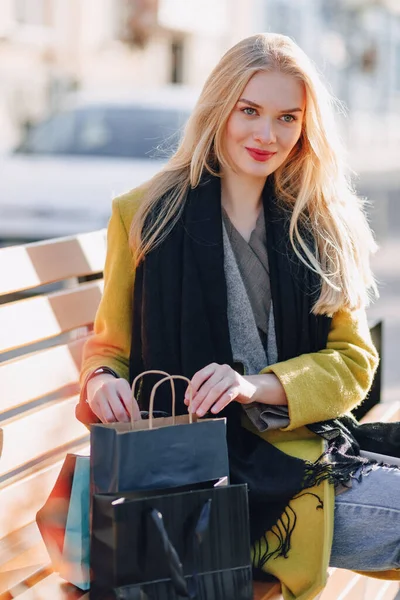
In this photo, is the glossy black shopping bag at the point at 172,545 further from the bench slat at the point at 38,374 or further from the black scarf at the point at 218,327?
the bench slat at the point at 38,374

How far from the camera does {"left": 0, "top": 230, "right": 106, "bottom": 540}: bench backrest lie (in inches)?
111

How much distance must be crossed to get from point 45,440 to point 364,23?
39102mm

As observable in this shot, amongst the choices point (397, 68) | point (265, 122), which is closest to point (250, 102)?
point (265, 122)

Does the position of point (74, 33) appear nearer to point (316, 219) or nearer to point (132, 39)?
point (132, 39)

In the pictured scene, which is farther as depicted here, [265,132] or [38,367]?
[38,367]

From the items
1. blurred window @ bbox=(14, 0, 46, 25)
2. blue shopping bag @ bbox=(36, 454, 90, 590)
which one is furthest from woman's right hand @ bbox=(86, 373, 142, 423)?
blurred window @ bbox=(14, 0, 46, 25)

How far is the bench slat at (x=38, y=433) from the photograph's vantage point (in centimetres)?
281

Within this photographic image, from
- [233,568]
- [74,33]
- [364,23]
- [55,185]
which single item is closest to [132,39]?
[74,33]

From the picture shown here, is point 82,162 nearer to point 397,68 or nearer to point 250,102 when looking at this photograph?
point 250,102

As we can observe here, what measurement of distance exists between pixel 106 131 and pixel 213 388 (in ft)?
22.3

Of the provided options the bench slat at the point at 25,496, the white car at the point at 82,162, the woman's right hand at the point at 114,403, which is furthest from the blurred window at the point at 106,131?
the woman's right hand at the point at 114,403

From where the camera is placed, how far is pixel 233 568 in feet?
6.83

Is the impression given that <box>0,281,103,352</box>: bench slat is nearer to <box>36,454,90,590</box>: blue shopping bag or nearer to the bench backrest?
the bench backrest

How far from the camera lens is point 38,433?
2.95 metres
